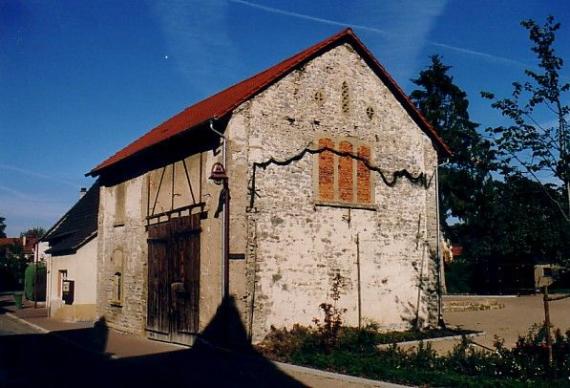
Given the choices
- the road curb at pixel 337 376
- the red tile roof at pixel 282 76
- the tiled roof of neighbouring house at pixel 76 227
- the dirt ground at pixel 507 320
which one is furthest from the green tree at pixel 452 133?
the road curb at pixel 337 376

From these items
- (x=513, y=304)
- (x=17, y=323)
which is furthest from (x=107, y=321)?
(x=513, y=304)

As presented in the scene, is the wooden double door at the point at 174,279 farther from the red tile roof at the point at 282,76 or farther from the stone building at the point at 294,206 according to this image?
the red tile roof at the point at 282,76

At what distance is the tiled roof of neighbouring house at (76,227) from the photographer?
23.0 meters

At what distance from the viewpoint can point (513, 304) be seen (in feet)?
82.4

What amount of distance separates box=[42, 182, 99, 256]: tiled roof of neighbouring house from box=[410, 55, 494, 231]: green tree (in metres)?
20.3

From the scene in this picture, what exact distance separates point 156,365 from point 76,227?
1574 cm

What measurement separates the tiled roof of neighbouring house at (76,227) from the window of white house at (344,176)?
38.1 ft

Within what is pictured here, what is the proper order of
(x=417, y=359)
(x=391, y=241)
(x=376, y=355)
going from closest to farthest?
(x=417, y=359), (x=376, y=355), (x=391, y=241)

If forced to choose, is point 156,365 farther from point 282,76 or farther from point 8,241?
point 8,241

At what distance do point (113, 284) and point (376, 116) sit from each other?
35.9ft

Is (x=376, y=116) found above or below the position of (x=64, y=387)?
above

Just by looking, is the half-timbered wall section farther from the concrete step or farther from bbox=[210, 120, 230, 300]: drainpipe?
the concrete step

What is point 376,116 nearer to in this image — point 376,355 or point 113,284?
point 376,355

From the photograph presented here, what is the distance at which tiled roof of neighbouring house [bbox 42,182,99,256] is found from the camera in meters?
23.0
